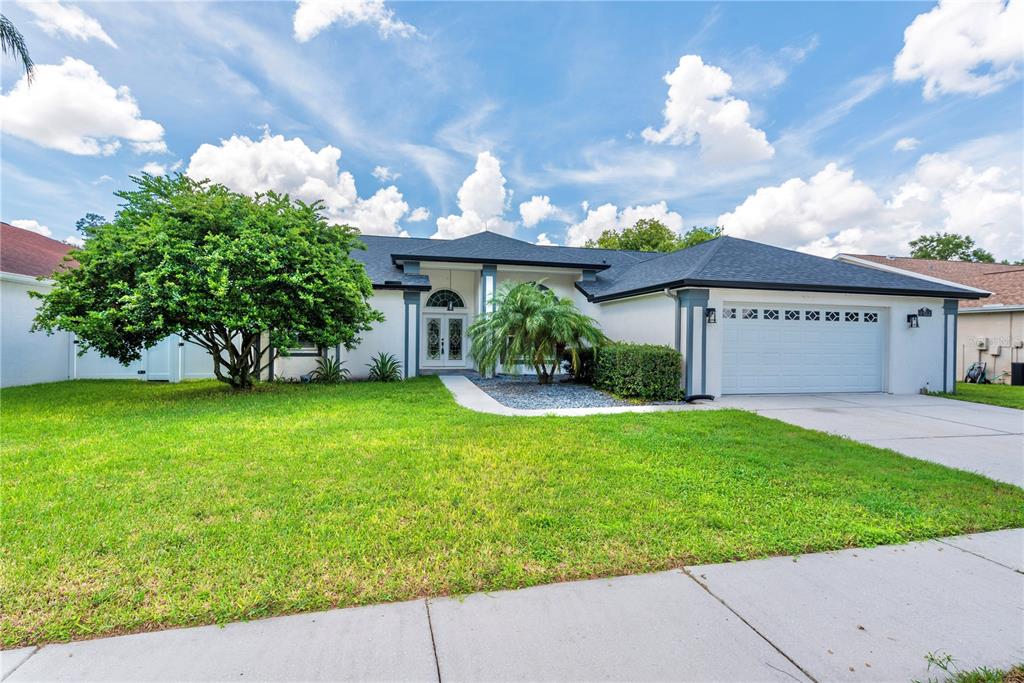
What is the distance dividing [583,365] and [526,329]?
2.45 m

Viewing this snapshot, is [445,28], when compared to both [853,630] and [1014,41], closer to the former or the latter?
[1014,41]

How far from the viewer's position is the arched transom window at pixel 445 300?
14523 mm

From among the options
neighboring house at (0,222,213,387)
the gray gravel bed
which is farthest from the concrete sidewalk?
neighboring house at (0,222,213,387)

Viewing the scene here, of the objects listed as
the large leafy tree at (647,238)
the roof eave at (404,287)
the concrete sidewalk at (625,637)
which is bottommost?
the concrete sidewalk at (625,637)

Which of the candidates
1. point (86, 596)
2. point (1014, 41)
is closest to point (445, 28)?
point (1014, 41)

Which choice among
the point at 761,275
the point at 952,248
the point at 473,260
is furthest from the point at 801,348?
the point at 952,248

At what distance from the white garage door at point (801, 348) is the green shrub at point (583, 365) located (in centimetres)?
304

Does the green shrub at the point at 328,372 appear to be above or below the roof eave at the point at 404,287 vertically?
below

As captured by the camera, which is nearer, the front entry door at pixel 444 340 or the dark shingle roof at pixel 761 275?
the dark shingle roof at pixel 761 275

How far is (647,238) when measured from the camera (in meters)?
32.1

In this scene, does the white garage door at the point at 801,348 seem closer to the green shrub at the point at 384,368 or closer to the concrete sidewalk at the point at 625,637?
the concrete sidewalk at the point at 625,637

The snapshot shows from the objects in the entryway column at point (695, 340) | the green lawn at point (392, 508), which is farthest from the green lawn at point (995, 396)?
the green lawn at point (392, 508)

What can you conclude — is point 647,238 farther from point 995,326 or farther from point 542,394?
point 542,394

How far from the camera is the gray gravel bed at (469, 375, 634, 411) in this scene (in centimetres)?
877
